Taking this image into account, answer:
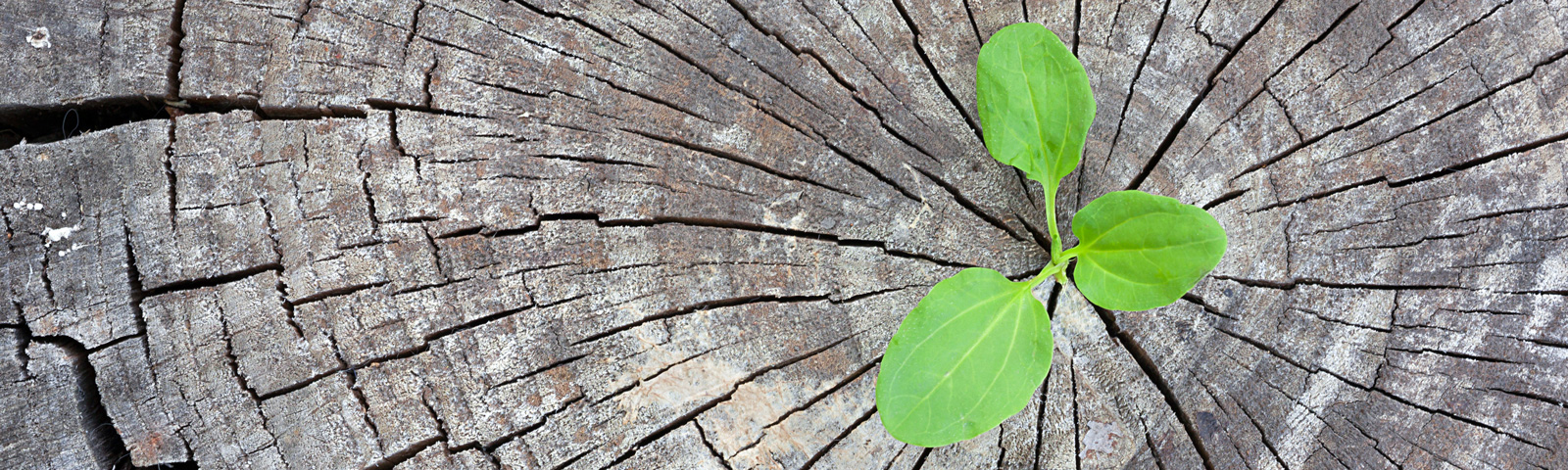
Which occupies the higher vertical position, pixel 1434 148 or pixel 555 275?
pixel 555 275

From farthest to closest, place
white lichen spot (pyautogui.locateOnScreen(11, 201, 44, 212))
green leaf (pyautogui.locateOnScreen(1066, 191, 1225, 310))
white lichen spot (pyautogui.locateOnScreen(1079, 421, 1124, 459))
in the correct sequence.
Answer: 1. white lichen spot (pyautogui.locateOnScreen(1079, 421, 1124, 459))
2. white lichen spot (pyautogui.locateOnScreen(11, 201, 44, 212))
3. green leaf (pyautogui.locateOnScreen(1066, 191, 1225, 310))

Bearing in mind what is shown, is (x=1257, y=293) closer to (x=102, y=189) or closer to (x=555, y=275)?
(x=555, y=275)

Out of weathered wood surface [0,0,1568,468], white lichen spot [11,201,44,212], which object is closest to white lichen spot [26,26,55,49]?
weathered wood surface [0,0,1568,468]

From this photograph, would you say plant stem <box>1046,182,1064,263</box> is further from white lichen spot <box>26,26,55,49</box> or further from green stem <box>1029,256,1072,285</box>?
white lichen spot <box>26,26,55,49</box>

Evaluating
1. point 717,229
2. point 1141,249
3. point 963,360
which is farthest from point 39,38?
point 1141,249

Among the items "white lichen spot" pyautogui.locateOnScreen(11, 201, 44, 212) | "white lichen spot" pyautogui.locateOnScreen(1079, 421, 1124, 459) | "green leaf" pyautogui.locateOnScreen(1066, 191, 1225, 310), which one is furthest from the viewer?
"white lichen spot" pyautogui.locateOnScreen(1079, 421, 1124, 459)

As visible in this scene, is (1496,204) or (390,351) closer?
(390,351)

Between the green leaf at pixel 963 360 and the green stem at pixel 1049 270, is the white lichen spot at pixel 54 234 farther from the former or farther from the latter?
the green stem at pixel 1049 270

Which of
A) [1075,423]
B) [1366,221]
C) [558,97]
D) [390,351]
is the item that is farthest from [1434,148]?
[390,351]
